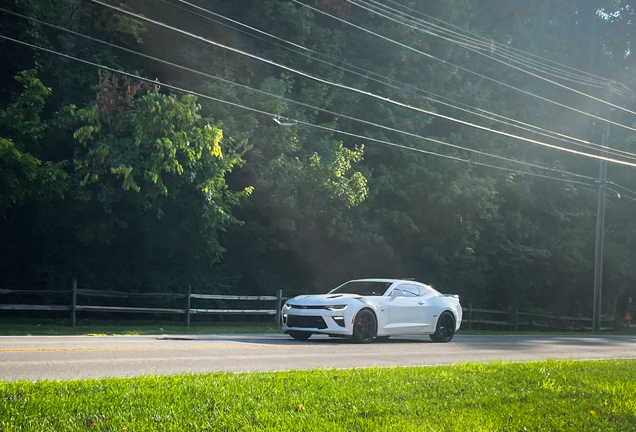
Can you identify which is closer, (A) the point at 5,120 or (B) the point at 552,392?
(B) the point at 552,392

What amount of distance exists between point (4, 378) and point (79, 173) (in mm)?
13687

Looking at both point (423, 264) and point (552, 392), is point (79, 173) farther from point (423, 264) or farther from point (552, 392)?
point (423, 264)

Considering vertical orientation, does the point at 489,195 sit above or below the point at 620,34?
below

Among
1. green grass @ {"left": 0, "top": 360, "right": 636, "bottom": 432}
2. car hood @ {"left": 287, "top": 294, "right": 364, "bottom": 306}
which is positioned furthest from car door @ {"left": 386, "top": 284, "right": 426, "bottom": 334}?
green grass @ {"left": 0, "top": 360, "right": 636, "bottom": 432}

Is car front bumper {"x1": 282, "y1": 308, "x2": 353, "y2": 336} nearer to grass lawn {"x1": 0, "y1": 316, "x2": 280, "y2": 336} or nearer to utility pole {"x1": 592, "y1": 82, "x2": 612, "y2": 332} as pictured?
grass lawn {"x1": 0, "y1": 316, "x2": 280, "y2": 336}

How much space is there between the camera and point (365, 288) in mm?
17906

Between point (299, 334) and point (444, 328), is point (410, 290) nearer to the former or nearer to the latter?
point (444, 328)

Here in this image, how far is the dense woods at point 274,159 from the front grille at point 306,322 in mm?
6567

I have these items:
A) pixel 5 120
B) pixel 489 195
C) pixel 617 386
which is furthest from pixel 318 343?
Answer: pixel 489 195

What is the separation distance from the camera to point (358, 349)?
49.3ft

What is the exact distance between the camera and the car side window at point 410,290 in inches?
714

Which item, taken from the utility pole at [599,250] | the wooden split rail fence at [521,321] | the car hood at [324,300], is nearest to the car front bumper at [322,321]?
the car hood at [324,300]

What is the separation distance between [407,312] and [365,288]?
112 cm

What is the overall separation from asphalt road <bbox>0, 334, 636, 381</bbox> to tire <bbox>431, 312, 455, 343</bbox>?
566 mm
